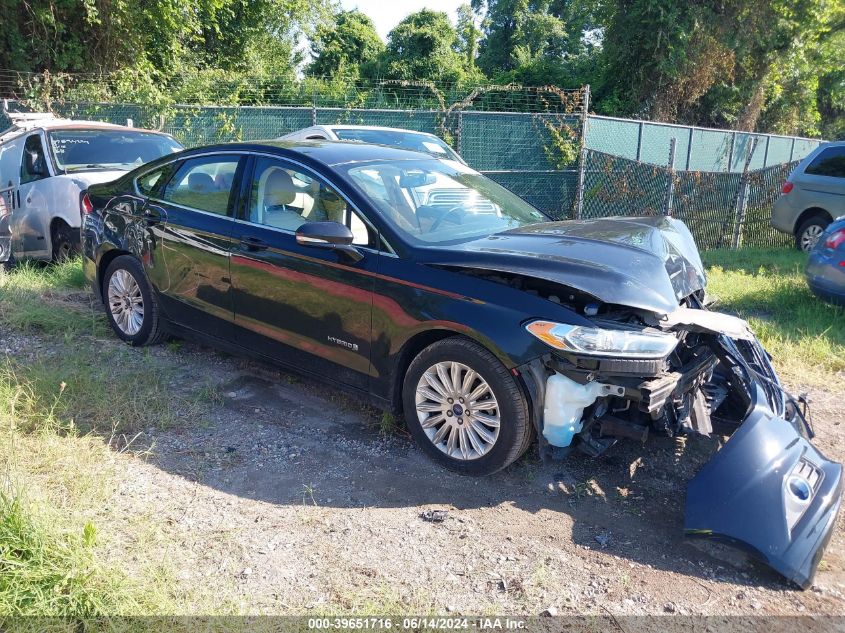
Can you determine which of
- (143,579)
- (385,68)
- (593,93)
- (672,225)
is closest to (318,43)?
(385,68)

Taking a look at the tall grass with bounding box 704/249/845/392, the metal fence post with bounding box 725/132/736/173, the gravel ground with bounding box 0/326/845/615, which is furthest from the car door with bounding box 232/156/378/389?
the metal fence post with bounding box 725/132/736/173

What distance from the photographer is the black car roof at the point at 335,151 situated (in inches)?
174

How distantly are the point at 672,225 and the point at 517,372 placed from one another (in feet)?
6.42

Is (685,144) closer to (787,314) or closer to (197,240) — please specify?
(787,314)

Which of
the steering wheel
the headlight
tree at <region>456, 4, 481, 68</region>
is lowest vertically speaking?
the headlight

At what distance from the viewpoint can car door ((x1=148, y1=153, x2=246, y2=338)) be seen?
4.72 metres

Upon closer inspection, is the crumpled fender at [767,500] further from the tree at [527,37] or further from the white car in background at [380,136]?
the tree at [527,37]

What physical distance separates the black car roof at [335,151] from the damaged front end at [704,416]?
1.86m

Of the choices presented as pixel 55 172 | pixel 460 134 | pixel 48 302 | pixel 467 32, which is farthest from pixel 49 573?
pixel 467 32

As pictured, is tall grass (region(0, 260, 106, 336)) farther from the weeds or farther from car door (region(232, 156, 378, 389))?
the weeds

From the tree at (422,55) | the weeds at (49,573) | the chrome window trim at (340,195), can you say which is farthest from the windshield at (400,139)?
the tree at (422,55)

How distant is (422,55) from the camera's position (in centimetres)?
2927

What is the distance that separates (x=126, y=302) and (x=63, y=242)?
10.3ft

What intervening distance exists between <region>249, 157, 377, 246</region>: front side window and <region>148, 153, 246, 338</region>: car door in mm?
216
